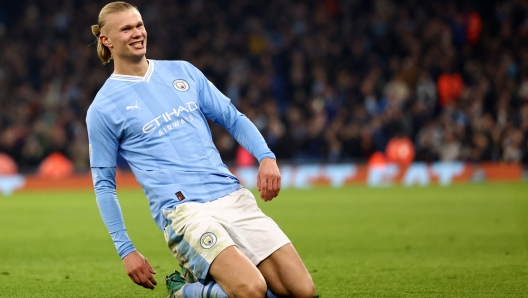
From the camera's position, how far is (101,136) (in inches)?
189

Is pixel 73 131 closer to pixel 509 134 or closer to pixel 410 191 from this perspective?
pixel 410 191

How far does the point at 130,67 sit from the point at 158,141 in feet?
1.72

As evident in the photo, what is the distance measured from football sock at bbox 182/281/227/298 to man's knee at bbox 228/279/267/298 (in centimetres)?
13

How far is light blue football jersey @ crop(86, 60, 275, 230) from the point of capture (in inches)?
189

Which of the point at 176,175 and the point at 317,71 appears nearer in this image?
the point at 176,175

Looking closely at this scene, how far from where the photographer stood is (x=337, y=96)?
69.5 ft

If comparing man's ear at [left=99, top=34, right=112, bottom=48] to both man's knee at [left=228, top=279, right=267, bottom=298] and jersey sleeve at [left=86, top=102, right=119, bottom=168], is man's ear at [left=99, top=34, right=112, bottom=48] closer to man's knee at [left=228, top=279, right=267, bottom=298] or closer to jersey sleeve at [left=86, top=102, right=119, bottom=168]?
jersey sleeve at [left=86, top=102, right=119, bottom=168]

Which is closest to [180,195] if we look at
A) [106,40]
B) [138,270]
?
[138,270]

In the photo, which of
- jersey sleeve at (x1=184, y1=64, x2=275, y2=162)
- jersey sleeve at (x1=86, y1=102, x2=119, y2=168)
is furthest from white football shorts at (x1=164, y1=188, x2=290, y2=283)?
jersey sleeve at (x1=86, y1=102, x2=119, y2=168)

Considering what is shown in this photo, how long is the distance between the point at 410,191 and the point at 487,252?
872 cm

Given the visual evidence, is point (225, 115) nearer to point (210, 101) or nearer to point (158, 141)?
point (210, 101)

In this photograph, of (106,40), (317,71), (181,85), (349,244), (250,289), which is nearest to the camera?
(250,289)

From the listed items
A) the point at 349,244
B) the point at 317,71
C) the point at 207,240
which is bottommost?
the point at 349,244

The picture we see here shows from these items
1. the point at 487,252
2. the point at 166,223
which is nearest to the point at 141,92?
the point at 166,223
